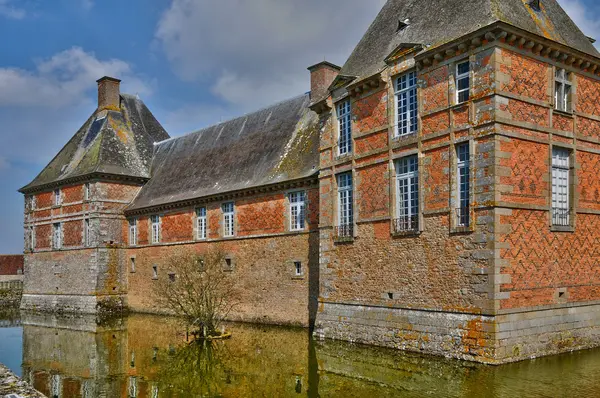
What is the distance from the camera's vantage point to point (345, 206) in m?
15.3

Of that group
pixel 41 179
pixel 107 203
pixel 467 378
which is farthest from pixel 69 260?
pixel 467 378

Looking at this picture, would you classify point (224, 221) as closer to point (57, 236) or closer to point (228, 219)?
point (228, 219)

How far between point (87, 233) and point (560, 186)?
20.0m

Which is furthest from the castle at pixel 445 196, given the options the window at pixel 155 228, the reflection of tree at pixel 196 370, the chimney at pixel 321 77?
the window at pixel 155 228

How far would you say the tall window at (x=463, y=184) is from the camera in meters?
11.6

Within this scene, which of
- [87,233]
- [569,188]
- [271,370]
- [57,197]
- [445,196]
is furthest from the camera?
[57,197]

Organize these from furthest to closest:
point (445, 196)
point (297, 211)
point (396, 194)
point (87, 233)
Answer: point (87, 233) → point (297, 211) → point (396, 194) → point (445, 196)

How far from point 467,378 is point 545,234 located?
12.0ft

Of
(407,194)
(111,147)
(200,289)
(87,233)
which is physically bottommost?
Answer: (200,289)

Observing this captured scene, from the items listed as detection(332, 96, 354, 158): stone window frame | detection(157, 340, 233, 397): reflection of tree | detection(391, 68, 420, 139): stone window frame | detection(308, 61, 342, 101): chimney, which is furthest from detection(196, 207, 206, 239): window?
detection(391, 68, 420, 139): stone window frame

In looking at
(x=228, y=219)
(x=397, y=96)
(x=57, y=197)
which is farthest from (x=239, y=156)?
(x=57, y=197)

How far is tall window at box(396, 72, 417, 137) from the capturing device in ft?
42.8

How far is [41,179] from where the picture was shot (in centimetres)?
2884

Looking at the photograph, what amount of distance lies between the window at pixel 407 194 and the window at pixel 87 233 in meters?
16.5
